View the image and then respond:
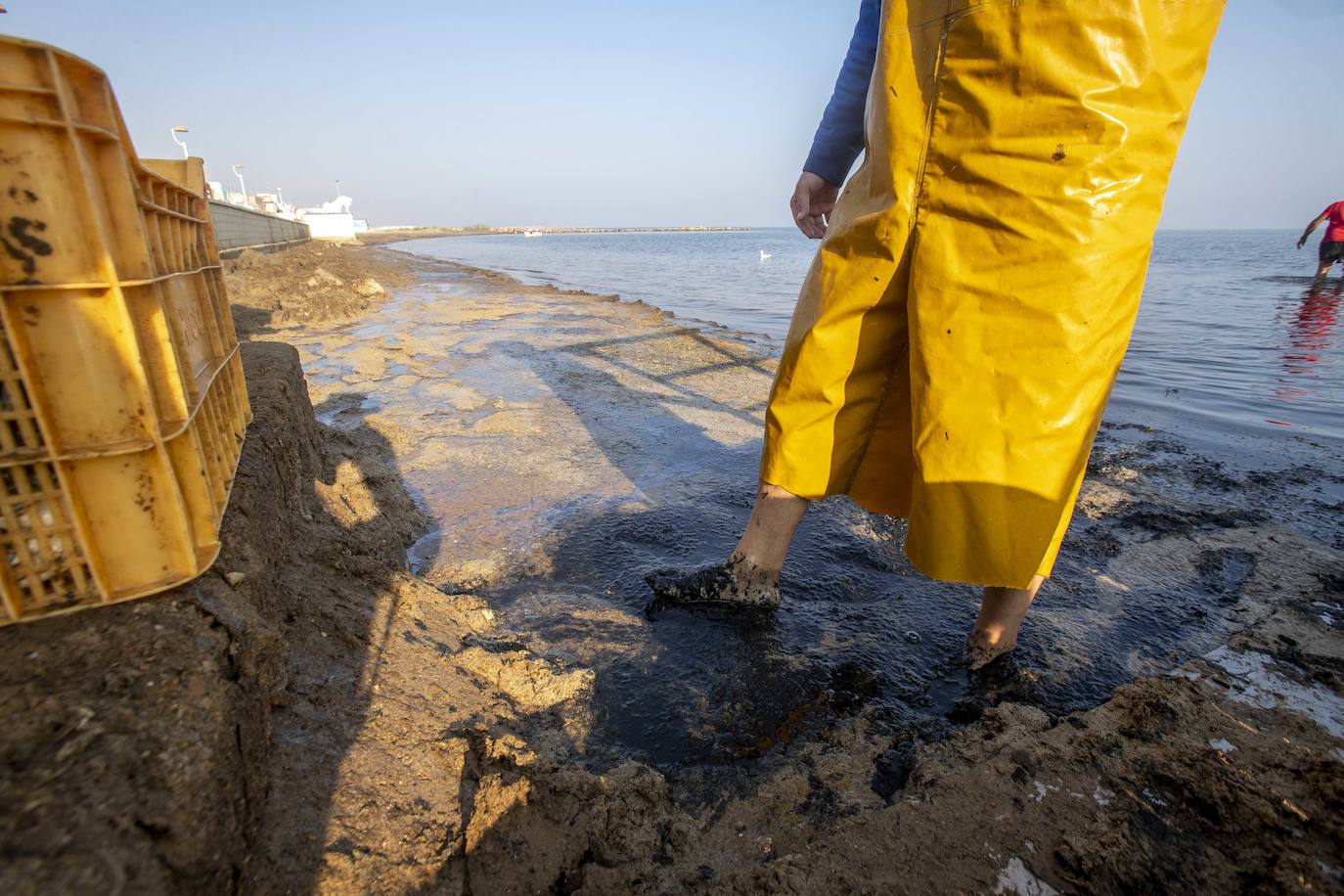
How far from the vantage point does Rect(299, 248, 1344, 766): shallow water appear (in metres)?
1.70

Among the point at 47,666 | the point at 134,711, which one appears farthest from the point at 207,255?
the point at 134,711

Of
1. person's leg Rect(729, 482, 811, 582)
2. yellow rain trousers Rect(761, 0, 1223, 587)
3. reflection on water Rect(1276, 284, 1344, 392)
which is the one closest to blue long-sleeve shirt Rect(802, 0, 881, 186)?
yellow rain trousers Rect(761, 0, 1223, 587)

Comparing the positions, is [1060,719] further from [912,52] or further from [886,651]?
[912,52]

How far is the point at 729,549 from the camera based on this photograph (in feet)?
8.58

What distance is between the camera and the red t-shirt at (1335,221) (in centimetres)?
1263

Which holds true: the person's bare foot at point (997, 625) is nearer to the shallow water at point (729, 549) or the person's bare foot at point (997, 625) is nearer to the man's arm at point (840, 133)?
the shallow water at point (729, 549)

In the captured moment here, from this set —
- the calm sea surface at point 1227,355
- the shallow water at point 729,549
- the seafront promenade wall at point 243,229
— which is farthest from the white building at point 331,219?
the shallow water at point 729,549

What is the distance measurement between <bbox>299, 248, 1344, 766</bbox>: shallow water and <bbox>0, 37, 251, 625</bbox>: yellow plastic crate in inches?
39.8

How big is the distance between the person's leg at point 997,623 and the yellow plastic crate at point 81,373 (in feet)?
6.46

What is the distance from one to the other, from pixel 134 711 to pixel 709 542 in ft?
6.59

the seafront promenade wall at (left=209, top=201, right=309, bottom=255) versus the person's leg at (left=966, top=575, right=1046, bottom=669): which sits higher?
the seafront promenade wall at (left=209, top=201, right=309, bottom=255)

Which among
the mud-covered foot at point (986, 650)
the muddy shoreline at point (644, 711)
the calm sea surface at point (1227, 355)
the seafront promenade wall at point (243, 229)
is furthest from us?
the seafront promenade wall at point (243, 229)

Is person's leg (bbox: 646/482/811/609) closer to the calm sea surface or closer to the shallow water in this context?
the shallow water

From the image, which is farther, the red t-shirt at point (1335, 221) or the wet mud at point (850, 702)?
the red t-shirt at point (1335, 221)
